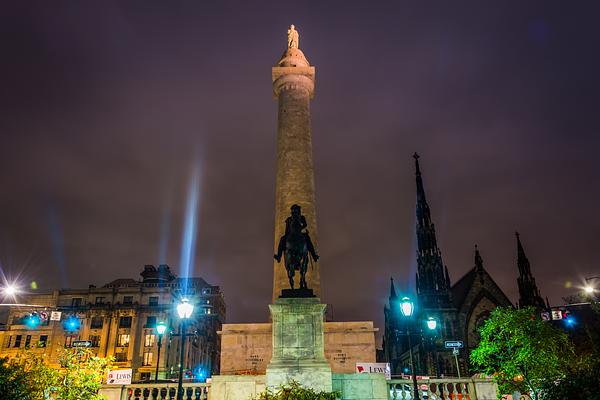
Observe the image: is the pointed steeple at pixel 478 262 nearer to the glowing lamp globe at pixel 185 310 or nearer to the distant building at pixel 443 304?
the distant building at pixel 443 304

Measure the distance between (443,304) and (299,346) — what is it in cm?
5148

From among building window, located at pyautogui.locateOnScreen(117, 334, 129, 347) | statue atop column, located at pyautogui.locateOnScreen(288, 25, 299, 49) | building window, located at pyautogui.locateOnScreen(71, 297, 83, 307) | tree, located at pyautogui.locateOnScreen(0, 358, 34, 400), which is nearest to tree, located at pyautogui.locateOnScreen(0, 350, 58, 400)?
tree, located at pyautogui.locateOnScreen(0, 358, 34, 400)

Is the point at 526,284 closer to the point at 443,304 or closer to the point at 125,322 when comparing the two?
the point at 443,304

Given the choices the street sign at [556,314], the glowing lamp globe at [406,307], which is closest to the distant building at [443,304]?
the street sign at [556,314]

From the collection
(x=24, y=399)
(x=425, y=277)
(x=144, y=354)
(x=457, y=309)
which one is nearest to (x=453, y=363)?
(x=457, y=309)

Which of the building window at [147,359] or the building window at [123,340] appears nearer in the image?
the building window at [147,359]

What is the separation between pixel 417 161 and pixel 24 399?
7157 cm

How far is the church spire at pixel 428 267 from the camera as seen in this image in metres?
60.9

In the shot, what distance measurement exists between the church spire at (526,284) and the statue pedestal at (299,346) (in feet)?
183

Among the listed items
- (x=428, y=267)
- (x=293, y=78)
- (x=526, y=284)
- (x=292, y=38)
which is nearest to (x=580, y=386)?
(x=293, y=78)

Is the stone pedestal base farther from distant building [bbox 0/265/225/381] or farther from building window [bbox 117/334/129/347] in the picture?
building window [bbox 117/334/129/347]

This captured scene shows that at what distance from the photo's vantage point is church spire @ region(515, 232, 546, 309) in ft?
200

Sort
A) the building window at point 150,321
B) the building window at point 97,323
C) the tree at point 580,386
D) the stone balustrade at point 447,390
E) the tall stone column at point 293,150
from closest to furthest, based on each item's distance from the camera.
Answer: the tree at point 580,386, the stone balustrade at point 447,390, the tall stone column at point 293,150, the building window at point 150,321, the building window at point 97,323

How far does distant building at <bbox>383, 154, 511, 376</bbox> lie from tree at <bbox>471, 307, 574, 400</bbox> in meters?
38.3
